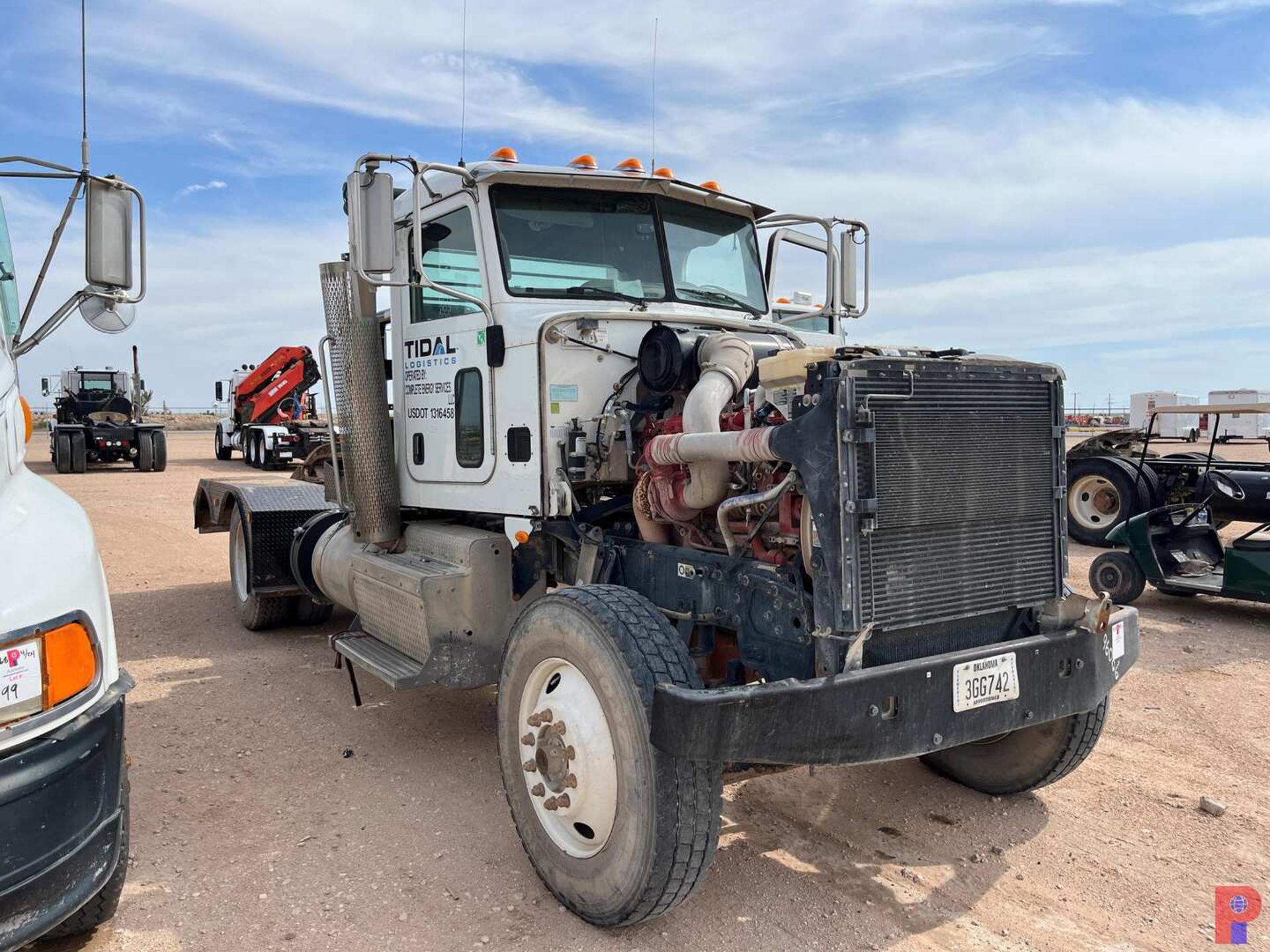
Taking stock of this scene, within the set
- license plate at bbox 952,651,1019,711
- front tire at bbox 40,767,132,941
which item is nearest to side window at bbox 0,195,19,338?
front tire at bbox 40,767,132,941

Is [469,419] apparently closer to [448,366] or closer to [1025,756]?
[448,366]

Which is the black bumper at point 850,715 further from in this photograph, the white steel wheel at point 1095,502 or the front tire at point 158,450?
the front tire at point 158,450

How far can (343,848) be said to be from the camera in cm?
371

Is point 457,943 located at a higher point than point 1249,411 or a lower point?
lower

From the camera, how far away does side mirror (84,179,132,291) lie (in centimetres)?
329

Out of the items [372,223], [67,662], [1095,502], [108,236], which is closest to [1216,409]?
[1095,502]

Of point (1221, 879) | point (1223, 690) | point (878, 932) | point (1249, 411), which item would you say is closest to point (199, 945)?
point (878, 932)

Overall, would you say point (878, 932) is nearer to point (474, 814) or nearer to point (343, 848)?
point (474, 814)

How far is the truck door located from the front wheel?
8.36 feet

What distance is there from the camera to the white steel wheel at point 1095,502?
35.2 ft

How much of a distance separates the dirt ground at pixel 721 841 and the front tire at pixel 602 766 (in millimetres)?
213

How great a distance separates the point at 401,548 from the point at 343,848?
201 cm

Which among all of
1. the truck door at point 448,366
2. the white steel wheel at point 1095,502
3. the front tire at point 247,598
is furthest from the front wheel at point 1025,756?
the white steel wheel at point 1095,502

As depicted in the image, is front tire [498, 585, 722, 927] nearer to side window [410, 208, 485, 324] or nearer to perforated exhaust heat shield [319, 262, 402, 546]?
side window [410, 208, 485, 324]
